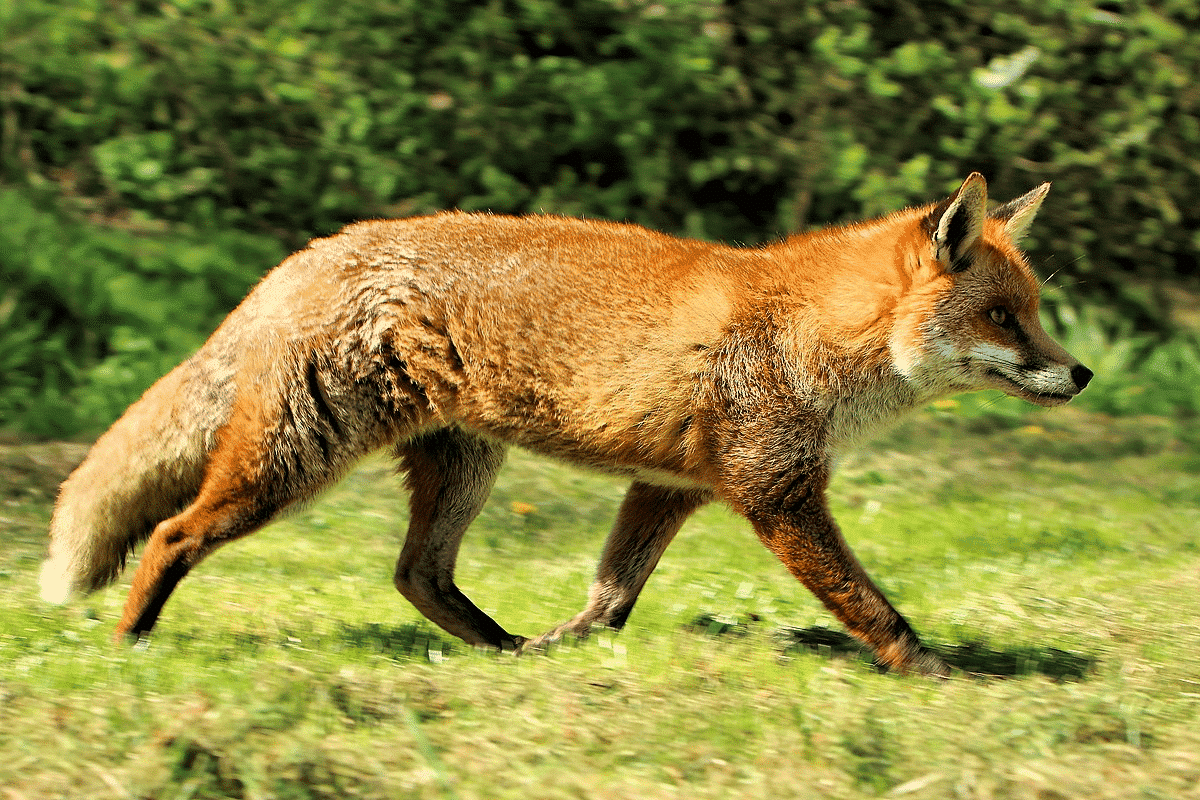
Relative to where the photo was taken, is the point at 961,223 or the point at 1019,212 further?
the point at 1019,212

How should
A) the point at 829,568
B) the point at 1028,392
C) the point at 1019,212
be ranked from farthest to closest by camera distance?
the point at 1019,212 → the point at 1028,392 → the point at 829,568

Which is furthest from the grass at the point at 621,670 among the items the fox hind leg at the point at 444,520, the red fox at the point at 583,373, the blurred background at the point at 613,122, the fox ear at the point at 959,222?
the blurred background at the point at 613,122

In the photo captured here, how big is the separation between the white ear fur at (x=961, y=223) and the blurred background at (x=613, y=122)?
513cm

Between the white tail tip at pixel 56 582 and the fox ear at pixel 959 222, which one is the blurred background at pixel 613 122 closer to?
the white tail tip at pixel 56 582

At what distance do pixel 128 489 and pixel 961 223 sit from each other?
10.8ft

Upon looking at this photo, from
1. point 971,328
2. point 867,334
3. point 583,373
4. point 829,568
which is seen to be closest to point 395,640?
point 583,373

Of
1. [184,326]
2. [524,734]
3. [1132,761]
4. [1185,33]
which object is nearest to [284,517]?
[524,734]

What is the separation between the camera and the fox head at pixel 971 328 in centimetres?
454

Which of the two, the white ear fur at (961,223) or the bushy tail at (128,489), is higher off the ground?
the white ear fur at (961,223)

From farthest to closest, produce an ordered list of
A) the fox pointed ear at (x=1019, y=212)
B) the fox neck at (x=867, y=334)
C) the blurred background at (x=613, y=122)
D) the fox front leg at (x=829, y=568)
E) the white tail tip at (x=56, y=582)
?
the blurred background at (x=613, y=122)
the fox pointed ear at (x=1019, y=212)
the white tail tip at (x=56, y=582)
the fox neck at (x=867, y=334)
the fox front leg at (x=829, y=568)

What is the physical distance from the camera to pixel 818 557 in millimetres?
4355

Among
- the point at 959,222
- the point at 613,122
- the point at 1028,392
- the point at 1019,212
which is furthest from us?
the point at 613,122

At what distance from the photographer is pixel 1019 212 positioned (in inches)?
192

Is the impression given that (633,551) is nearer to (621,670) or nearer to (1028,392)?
(621,670)
